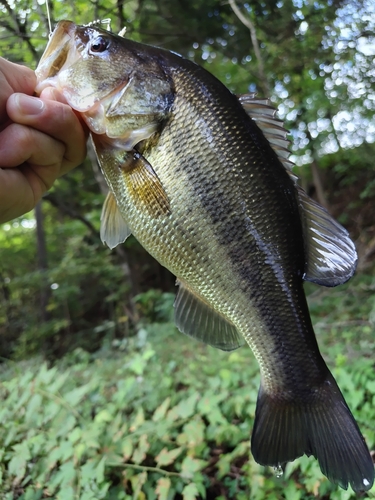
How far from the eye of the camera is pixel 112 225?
1.35 metres

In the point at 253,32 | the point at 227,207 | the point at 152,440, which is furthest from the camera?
the point at 253,32

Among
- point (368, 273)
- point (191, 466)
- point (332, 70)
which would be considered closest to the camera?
point (191, 466)

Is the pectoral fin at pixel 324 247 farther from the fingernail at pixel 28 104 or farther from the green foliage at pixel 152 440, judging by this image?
the green foliage at pixel 152 440

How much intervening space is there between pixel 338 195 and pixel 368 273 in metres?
3.38

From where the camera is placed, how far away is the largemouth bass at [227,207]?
45.2 inches

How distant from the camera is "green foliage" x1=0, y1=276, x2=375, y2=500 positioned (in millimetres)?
2080

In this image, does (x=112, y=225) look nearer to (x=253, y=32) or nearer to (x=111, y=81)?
(x=111, y=81)

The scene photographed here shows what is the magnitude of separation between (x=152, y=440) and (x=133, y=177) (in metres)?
1.84

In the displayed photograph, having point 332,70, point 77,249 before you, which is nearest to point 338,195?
point 332,70

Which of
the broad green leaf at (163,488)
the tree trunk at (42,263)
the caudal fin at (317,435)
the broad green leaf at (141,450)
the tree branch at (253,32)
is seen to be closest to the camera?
A: the caudal fin at (317,435)

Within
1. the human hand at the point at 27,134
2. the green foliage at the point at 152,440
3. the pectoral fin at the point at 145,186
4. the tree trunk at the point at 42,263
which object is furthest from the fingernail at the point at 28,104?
the tree trunk at the point at 42,263

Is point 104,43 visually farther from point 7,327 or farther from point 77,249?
point 7,327

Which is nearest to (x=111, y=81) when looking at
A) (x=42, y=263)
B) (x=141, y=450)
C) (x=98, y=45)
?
(x=98, y=45)

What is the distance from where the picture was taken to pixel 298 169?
927 centimetres
